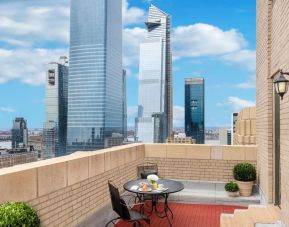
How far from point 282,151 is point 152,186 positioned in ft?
8.28

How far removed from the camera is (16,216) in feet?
11.2

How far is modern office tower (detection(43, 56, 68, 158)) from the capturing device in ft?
584

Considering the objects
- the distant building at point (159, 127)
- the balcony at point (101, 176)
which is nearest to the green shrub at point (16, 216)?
the balcony at point (101, 176)

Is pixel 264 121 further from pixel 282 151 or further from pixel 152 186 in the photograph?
pixel 152 186

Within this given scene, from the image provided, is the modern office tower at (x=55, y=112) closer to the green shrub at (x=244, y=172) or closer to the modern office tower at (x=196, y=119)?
the modern office tower at (x=196, y=119)

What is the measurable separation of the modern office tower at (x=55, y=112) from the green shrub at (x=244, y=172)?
16875 centimetres

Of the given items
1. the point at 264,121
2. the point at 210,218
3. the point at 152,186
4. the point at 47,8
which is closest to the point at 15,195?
the point at 152,186

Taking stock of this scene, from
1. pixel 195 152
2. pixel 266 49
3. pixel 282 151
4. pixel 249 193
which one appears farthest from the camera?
pixel 195 152

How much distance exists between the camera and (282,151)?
5.82 meters

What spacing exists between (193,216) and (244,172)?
199 cm

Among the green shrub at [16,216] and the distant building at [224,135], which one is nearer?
the green shrub at [16,216]

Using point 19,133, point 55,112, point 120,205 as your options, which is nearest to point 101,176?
point 120,205

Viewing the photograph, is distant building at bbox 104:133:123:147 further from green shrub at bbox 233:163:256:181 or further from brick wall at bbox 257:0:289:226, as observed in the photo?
brick wall at bbox 257:0:289:226

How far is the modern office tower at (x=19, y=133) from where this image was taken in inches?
5069
